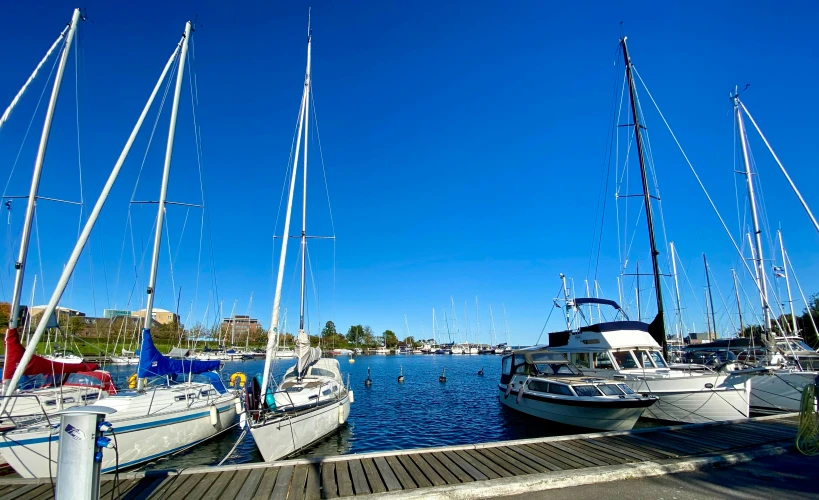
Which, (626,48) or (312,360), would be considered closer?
(312,360)

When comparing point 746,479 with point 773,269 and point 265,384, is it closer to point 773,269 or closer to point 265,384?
point 265,384

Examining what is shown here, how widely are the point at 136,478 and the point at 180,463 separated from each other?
826 cm

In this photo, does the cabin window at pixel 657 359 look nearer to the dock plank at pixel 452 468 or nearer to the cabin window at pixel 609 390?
the cabin window at pixel 609 390

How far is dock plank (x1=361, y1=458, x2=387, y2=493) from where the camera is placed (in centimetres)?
771

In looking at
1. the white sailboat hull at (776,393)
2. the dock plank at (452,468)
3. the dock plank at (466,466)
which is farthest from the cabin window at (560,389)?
the dock plank at (452,468)

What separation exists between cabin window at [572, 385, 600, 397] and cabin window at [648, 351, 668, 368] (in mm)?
6549

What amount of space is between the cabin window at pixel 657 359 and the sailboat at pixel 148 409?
21.7 metres

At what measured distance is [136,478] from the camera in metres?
8.38

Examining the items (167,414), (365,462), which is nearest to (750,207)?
(365,462)

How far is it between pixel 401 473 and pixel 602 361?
18.2 meters

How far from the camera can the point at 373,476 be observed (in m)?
8.34

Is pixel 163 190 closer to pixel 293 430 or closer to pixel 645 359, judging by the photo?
pixel 293 430

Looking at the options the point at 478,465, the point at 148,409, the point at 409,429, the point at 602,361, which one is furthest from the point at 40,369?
the point at 602,361

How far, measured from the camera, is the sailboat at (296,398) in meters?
13.7
